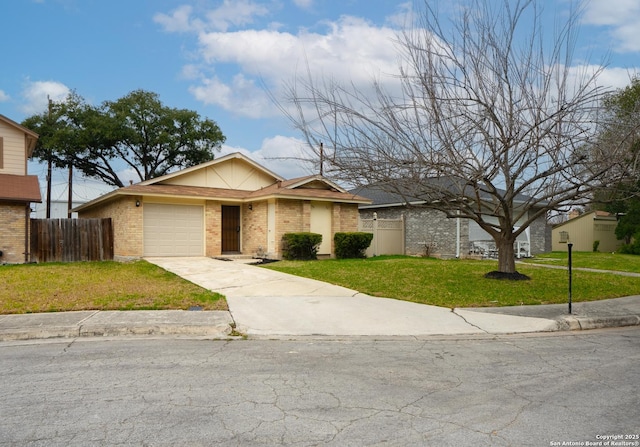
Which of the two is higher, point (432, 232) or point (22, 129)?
point (22, 129)

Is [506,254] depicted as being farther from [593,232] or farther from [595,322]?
[593,232]

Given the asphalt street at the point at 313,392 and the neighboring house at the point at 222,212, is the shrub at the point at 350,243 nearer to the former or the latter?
the neighboring house at the point at 222,212

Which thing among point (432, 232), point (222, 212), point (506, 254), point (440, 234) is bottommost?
point (506, 254)

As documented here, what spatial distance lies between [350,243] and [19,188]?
44.4ft

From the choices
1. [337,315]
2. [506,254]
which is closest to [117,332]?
[337,315]

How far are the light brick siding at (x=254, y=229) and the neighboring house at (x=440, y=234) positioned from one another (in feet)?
15.2

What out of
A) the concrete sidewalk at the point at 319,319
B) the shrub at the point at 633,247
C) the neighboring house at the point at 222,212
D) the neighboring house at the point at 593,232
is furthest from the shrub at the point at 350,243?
the neighboring house at the point at 593,232

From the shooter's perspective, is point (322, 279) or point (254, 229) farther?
point (254, 229)

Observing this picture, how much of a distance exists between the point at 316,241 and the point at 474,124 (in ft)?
35.4

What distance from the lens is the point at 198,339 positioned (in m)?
7.49

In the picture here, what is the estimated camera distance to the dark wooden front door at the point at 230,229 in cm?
2281

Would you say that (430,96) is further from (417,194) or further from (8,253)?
(8,253)

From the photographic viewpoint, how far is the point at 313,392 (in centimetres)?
498

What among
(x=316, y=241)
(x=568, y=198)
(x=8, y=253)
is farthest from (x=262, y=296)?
(x=8, y=253)
